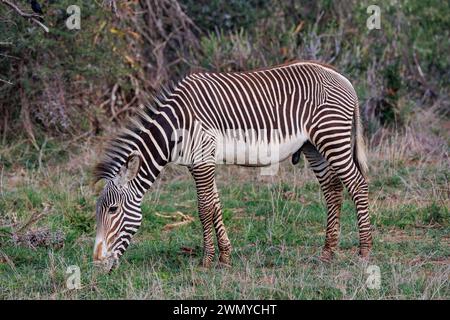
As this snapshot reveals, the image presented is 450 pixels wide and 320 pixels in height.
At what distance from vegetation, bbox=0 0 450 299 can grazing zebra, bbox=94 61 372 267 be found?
1.28 feet

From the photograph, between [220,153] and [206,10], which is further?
[206,10]

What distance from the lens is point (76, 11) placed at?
11.3 m

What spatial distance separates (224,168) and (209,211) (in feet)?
11.7

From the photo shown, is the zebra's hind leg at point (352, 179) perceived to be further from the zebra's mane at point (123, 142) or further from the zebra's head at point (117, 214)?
the zebra's head at point (117, 214)

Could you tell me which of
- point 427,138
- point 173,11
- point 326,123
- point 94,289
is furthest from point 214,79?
point 173,11

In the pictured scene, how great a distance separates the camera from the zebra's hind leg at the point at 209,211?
736cm

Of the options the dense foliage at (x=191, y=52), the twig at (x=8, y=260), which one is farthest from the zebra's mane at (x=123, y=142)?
the dense foliage at (x=191, y=52)

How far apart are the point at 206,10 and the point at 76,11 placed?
3.54m

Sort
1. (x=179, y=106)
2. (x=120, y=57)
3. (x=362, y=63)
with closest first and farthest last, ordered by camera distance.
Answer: (x=179, y=106), (x=120, y=57), (x=362, y=63)

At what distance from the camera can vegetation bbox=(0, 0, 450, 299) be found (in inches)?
264

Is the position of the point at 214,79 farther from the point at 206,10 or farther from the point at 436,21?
the point at 436,21

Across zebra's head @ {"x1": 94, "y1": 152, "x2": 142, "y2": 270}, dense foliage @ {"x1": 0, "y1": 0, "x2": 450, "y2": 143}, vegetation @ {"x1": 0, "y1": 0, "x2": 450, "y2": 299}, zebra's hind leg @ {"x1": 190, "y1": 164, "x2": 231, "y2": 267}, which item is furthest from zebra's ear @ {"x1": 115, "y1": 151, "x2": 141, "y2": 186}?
dense foliage @ {"x1": 0, "y1": 0, "x2": 450, "y2": 143}

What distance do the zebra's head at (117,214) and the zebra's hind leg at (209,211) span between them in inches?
23.3

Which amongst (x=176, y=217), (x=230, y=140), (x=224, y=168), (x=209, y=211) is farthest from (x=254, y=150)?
(x=224, y=168)
